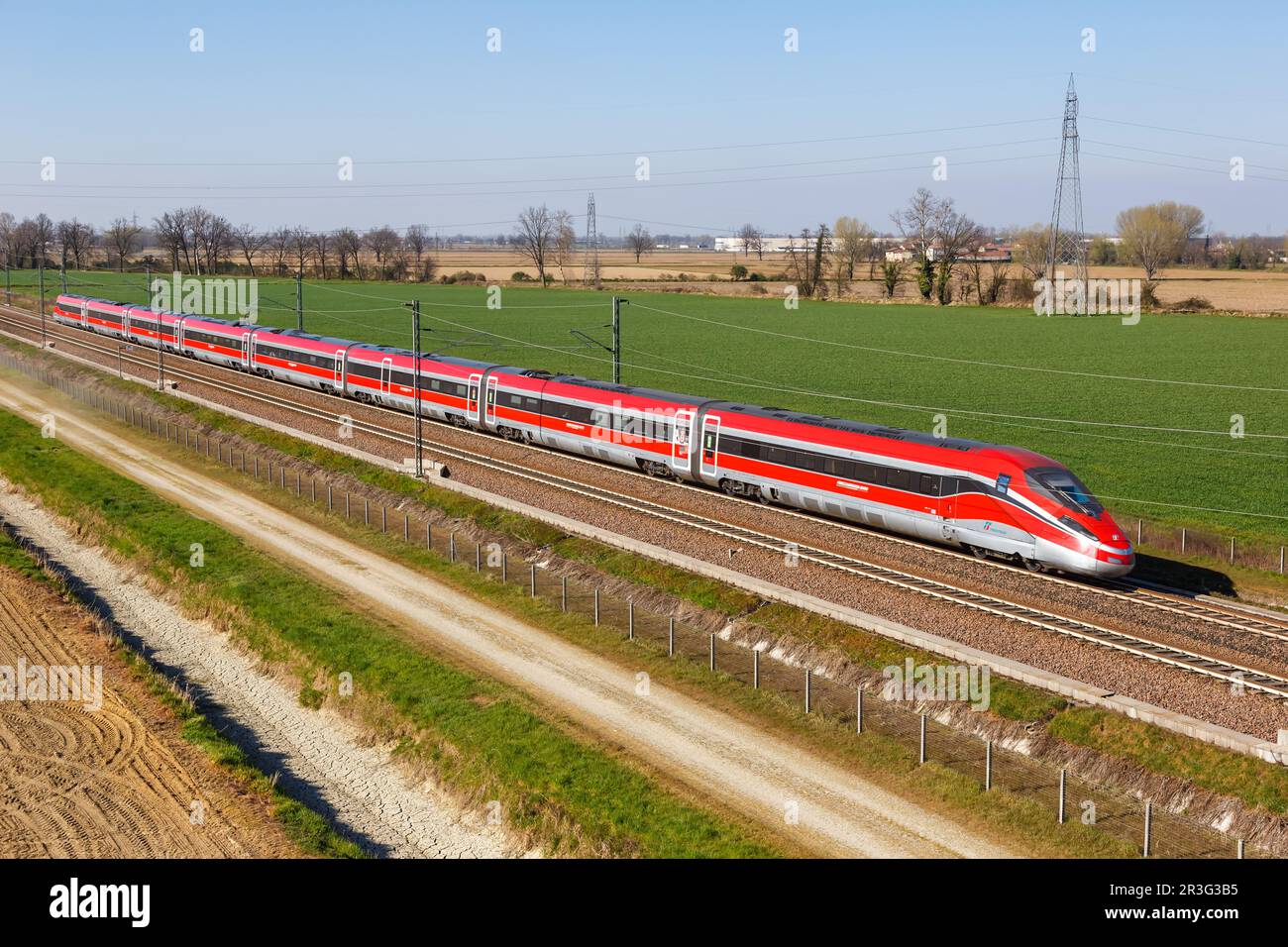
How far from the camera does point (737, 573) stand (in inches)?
1448

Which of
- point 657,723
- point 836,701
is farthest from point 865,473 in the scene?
point 657,723

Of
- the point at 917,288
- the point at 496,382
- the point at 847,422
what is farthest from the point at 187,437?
the point at 917,288

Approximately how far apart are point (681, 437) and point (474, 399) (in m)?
16.4

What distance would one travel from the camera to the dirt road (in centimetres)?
2397

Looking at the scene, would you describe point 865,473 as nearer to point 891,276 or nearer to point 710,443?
point 710,443

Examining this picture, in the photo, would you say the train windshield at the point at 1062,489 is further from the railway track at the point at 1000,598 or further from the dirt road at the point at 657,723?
the dirt road at the point at 657,723

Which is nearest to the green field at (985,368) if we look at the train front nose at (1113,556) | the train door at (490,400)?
the train door at (490,400)

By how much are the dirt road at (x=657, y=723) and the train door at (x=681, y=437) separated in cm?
1247

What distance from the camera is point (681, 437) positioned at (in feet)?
159

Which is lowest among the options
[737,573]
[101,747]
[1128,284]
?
[101,747]

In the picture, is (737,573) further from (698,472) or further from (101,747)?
(101,747)
